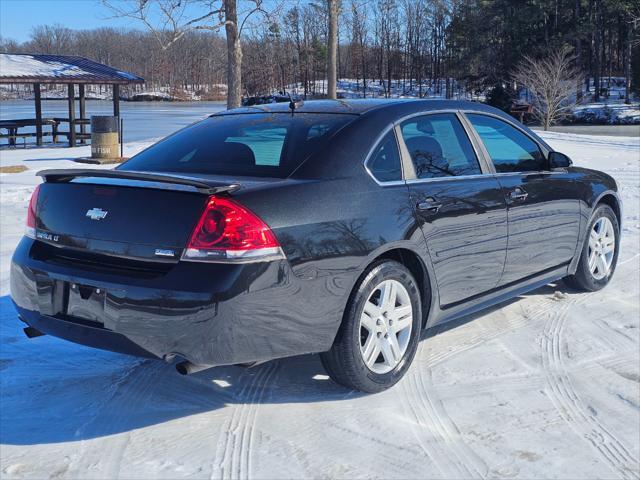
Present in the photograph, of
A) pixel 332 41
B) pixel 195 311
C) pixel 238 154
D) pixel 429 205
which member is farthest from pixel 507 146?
pixel 332 41

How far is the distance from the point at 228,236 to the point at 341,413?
1142 millimetres

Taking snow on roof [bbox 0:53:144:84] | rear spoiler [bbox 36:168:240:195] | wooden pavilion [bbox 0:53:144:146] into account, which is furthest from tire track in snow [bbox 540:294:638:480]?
snow on roof [bbox 0:53:144:84]

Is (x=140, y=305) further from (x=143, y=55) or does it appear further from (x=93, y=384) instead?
(x=143, y=55)

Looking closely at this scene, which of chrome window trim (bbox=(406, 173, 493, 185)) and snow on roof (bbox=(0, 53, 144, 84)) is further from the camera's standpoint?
snow on roof (bbox=(0, 53, 144, 84))

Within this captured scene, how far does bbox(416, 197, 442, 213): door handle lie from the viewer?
4.26 meters

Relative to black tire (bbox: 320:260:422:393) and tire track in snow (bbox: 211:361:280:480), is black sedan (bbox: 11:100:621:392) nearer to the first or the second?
black tire (bbox: 320:260:422:393)

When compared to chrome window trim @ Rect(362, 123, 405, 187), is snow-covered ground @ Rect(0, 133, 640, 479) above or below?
below

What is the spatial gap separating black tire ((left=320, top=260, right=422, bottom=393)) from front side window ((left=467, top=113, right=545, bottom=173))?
1.39 meters

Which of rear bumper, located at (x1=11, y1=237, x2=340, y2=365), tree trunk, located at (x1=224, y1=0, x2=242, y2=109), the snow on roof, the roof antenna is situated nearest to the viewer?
rear bumper, located at (x1=11, y1=237, x2=340, y2=365)

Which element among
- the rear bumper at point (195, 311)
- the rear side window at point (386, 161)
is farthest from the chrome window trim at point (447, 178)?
the rear bumper at point (195, 311)

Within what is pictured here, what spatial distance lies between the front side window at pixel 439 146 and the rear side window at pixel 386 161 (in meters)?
0.13

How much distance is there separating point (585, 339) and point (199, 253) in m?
2.91

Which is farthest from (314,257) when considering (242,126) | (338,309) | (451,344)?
(451,344)

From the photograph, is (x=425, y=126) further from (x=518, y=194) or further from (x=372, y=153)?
(x=518, y=194)
